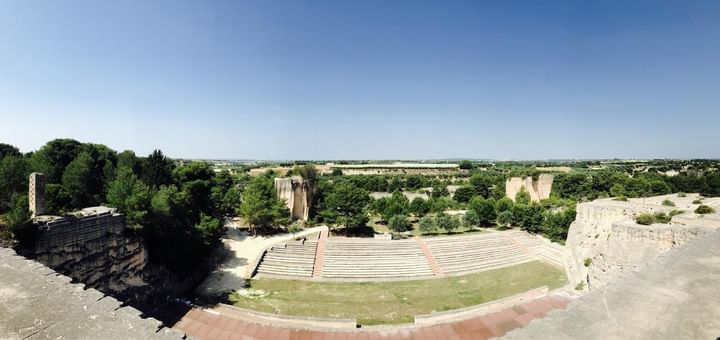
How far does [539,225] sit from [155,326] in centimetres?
3163

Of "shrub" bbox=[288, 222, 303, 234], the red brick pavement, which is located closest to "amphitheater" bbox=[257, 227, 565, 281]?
"shrub" bbox=[288, 222, 303, 234]

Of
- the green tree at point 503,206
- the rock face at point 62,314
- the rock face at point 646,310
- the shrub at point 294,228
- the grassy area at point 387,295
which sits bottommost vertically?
the grassy area at point 387,295

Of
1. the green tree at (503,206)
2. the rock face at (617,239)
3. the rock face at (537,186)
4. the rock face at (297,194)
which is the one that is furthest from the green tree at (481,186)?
the rock face at (297,194)

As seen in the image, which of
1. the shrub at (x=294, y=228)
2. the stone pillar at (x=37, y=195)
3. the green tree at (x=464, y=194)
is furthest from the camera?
the green tree at (x=464, y=194)

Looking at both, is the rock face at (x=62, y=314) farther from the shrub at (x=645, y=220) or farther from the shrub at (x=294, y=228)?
the shrub at (x=294, y=228)

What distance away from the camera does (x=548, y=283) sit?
18.8 meters

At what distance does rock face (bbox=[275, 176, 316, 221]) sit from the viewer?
31938 mm

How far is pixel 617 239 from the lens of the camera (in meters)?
13.7

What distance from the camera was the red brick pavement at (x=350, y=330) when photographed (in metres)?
12.6

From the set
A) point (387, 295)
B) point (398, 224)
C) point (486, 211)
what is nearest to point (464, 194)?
point (486, 211)

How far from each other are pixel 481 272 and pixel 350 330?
11847 mm

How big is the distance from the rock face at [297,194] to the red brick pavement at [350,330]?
17.9 m

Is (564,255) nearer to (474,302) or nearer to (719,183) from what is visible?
(474,302)

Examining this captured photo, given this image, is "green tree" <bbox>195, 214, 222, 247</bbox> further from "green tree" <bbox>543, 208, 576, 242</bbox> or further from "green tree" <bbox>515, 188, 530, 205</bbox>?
"green tree" <bbox>515, 188, 530, 205</bbox>
